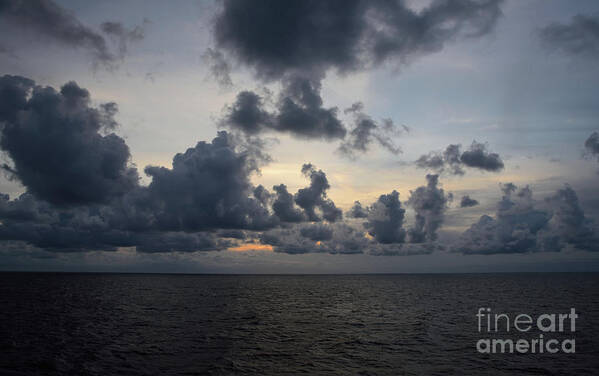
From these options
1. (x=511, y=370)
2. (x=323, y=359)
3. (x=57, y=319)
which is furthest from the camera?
(x=57, y=319)

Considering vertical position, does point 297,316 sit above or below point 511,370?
below

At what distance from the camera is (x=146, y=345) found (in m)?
33.5

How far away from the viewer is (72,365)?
2661 centimetres

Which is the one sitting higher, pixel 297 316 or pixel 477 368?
pixel 477 368

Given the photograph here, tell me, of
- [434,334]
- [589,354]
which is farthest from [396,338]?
[589,354]

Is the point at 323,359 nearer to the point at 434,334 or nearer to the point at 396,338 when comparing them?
the point at 396,338

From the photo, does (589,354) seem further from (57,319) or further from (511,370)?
(57,319)

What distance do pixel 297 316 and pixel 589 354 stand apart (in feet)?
120

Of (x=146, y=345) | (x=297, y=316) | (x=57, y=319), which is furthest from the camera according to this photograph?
(x=297, y=316)

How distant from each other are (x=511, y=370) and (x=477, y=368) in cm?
240

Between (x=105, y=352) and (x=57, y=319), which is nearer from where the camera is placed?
(x=105, y=352)

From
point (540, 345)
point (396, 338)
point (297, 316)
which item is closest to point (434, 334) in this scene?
point (396, 338)

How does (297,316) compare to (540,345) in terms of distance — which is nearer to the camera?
(540,345)

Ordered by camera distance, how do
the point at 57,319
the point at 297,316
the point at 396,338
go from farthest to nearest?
the point at 297,316 < the point at 57,319 < the point at 396,338
